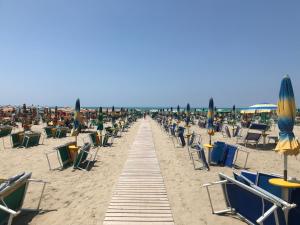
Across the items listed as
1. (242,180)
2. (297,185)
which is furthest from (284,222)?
(242,180)

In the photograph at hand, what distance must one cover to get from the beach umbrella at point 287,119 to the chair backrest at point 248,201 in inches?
24.3

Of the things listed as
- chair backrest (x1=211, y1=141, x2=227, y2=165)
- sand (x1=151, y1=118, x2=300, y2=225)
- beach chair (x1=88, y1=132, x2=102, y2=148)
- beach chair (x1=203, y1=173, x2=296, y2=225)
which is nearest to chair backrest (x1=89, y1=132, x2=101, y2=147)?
beach chair (x1=88, y1=132, x2=102, y2=148)

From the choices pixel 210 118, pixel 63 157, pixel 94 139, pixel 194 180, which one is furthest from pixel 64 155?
pixel 94 139

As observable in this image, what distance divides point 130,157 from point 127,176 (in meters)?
3.46

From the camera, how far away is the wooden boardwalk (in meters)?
5.27

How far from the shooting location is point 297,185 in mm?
4402

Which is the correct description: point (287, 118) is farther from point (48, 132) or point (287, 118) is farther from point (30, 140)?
point (48, 132)

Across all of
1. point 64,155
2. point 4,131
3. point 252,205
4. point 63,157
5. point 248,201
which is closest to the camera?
point 252,205

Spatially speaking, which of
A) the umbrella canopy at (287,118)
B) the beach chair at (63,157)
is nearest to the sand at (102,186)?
the beach chair at (63,157)

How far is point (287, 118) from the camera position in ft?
15.3

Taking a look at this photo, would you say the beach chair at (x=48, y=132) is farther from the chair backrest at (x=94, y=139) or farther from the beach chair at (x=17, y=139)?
the chair backrest at (x=94, y=139)

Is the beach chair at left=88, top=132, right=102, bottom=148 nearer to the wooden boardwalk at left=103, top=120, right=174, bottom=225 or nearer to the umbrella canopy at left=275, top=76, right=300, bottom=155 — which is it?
the wooden boardwalk at left=103, top=120, right=174, bottom=225

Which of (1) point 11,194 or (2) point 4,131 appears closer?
(1) point 11,194

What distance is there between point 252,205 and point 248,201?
0.12m
